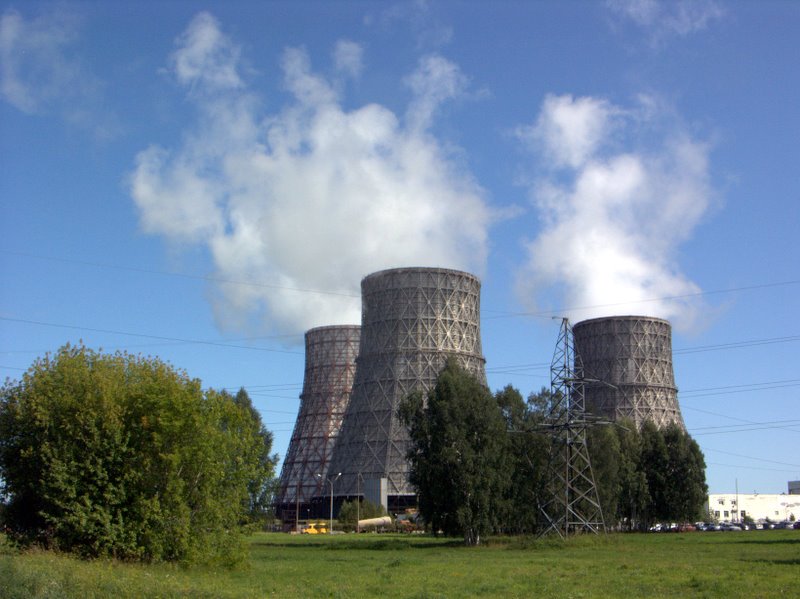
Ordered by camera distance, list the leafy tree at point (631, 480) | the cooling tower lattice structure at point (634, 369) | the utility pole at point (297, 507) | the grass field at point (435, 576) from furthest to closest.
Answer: the cooling tower lattice structure at point (634, 369)
the utility pole at point (297, 507)
the leafy tree at point (631, 480)
the grass field at point (435, 576)

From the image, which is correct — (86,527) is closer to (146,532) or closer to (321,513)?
(146,532)

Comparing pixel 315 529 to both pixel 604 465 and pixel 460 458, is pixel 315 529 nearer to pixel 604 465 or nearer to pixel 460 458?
pixel 604 465

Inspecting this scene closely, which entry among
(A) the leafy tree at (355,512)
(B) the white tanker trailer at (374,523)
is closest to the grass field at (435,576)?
(B) the white tanker trailer at (374,523)

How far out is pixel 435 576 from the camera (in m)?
26.0

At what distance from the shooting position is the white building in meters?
139

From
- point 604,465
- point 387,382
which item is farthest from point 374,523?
point 604,465

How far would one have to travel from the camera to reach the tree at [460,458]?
50.1 metres

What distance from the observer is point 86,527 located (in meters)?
24.0

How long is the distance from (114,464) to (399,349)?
54.7 metres

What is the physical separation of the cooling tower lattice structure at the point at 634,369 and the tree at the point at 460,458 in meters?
51.8

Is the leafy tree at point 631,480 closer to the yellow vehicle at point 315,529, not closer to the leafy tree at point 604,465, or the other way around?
the leafy tree at point 604,465

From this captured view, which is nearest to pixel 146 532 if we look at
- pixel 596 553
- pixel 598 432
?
pixel 596 553

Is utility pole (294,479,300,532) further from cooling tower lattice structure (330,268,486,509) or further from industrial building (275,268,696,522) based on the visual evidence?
cooling tower lattice structure (330,268,486,509)

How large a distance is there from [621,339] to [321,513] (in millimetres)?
40501
